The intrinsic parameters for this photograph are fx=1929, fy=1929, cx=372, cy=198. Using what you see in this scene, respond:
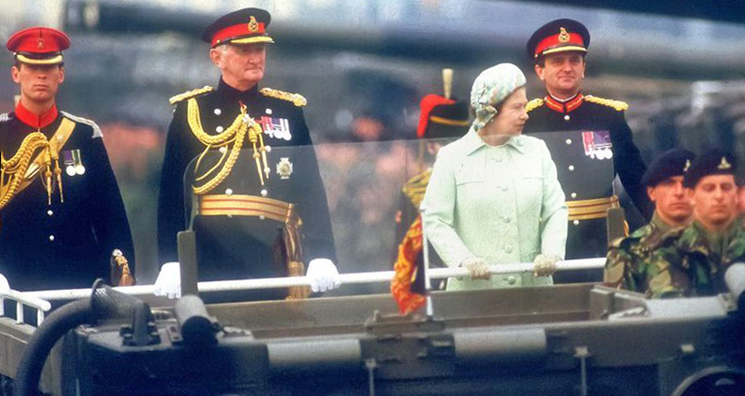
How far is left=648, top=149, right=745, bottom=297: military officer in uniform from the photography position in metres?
5.48

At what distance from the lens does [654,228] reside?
A: 5.91 metres

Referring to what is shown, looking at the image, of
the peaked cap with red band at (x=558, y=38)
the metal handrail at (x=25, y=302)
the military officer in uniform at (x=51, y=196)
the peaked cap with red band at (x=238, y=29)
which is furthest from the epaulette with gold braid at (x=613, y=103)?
the metal handrail at (x=25, y=302)

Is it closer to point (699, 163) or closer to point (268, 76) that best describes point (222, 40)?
point (268, 76)

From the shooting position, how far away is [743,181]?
5934 mm

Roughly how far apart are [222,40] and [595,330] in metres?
2.60

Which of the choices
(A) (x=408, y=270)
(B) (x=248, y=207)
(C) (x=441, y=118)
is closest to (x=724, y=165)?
(A) (x=408, y=270)

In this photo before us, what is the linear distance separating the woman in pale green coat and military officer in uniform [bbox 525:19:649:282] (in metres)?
0.65

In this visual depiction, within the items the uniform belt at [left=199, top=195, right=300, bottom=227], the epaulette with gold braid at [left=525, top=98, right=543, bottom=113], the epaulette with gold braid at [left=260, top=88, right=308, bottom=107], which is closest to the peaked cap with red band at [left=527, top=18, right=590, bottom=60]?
the epaulette with gold braid at [left=525, top=98, right=543, bottom=113]

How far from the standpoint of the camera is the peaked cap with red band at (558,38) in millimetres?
7445

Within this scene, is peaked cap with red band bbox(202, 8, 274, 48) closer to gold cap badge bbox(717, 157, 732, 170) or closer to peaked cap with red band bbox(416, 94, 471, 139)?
peaked cap with red band bbox(416, 94, 471, 139)

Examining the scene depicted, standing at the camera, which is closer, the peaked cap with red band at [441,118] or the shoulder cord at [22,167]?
the peaked cap with red band at [441,118]

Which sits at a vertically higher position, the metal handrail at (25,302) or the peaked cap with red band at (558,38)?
the peaked cap with red band at (558,38)

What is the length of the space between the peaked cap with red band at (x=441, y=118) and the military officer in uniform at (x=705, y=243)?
140 centimetres

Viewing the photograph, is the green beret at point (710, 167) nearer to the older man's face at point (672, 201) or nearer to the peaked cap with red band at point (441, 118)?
the older man's face at point (672, 201)
